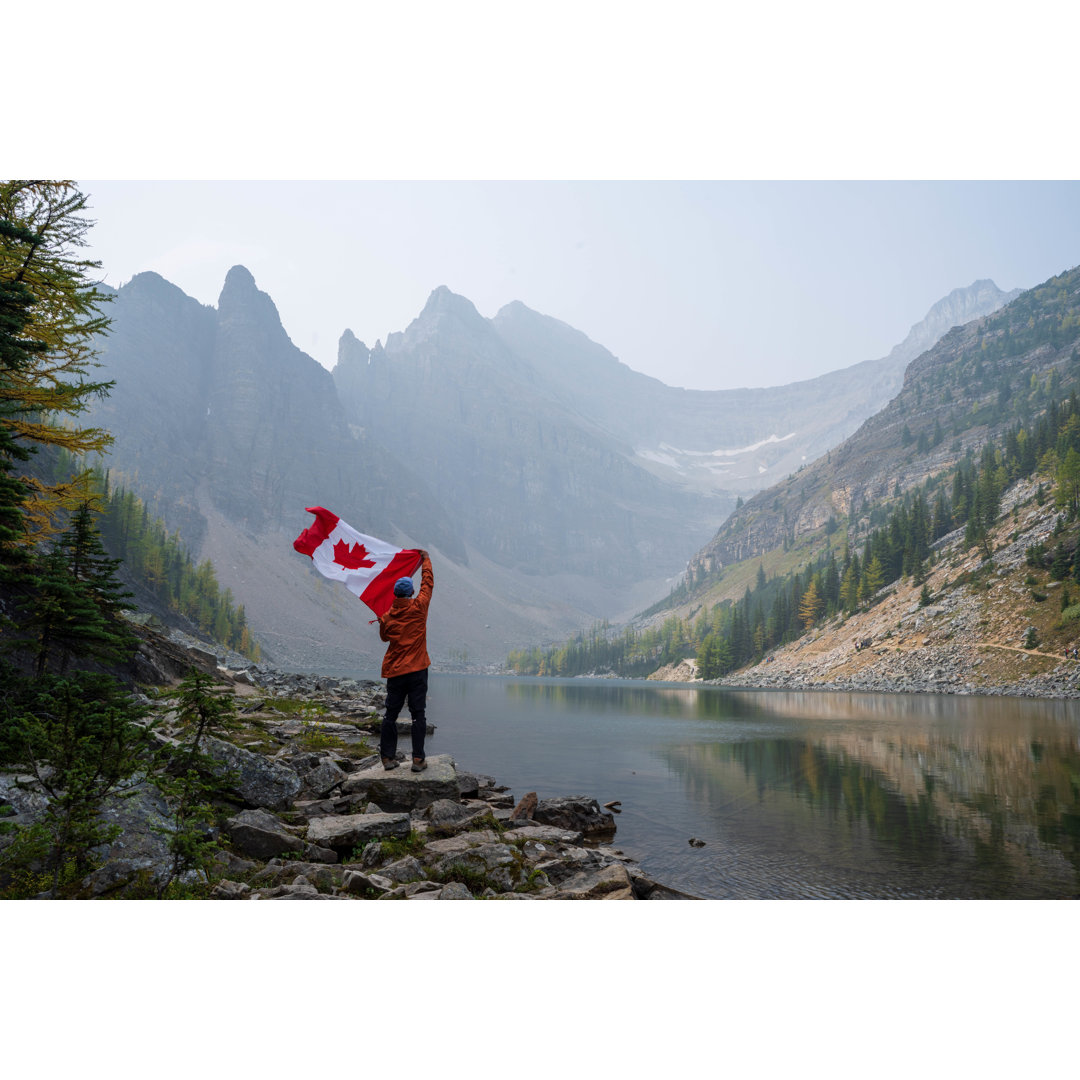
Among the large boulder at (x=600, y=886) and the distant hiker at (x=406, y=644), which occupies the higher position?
the distant hiker at (x=406, y=644)

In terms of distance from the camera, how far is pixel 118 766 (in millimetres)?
8000

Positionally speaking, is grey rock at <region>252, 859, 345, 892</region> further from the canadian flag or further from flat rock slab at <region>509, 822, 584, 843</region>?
the canadian flag

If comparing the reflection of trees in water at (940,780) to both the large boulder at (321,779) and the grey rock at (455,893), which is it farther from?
the large boulder at (321,779)

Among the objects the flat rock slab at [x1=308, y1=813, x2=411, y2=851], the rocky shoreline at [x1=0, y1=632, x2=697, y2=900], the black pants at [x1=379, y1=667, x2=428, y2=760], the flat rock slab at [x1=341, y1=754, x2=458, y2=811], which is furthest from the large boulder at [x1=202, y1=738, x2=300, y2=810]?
the black pants at [x1=379, y1=667, x2=428, y2=760]

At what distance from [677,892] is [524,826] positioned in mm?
3612

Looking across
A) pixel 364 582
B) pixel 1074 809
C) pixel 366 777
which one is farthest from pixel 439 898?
pixel 1074 809

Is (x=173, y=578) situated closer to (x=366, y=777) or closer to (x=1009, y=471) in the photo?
(x=366, y=777)

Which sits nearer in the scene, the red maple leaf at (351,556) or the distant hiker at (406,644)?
the distant hiker at (406,644)

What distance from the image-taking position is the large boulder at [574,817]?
15234 millimetres

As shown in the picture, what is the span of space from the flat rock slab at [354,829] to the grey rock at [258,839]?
0.34 m

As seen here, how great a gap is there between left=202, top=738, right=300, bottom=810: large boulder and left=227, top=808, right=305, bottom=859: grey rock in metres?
1.32

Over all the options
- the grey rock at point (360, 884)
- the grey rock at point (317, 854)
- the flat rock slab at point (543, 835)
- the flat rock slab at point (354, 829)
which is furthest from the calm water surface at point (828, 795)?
the grey rock at point (317, 854)

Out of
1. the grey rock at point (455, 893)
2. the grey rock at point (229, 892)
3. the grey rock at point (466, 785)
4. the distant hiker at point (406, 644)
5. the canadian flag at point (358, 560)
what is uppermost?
the canadian flag at point (358, 560)

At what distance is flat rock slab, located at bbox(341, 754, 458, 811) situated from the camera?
13.4 meters
